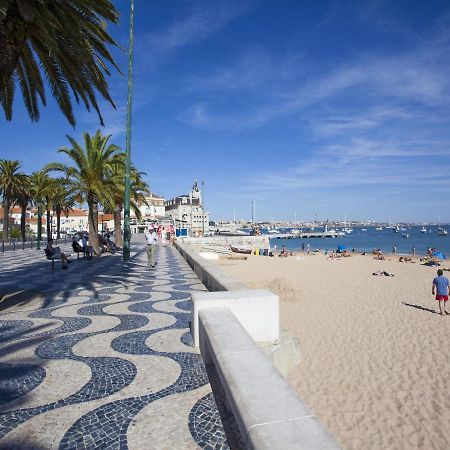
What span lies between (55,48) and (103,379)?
5697 millimetres

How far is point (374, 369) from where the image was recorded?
27.9 feet

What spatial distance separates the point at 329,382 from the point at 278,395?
21.3ft

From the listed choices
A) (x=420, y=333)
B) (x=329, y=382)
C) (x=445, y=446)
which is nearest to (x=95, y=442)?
(x=445, y=446)

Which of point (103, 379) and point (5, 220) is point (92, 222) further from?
point (5, 220)

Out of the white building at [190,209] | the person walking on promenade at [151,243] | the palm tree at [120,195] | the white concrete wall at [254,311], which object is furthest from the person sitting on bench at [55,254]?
the white building at [190,209]

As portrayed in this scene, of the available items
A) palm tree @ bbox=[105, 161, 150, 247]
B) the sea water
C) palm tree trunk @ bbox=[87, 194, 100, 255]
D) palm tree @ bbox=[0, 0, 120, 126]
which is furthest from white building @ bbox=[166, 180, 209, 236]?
palm tree @ bbox=[0, 0, 120, 126]

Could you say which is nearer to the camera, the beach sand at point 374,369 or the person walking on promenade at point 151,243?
the beach sand at point 374,369

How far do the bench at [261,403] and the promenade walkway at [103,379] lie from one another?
536 mm

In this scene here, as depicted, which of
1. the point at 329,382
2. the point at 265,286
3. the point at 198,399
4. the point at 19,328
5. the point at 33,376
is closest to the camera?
the point at 198,399

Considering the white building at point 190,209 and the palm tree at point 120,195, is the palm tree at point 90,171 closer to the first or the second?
the palm tree at point 120,195

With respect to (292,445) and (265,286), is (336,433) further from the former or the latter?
(265,286)

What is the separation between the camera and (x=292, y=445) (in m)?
1.67

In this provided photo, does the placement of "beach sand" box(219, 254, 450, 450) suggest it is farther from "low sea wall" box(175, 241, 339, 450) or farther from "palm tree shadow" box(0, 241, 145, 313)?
A: "palm tree shadow" box(0, 241, 145, 313)

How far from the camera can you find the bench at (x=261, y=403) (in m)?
1.73
